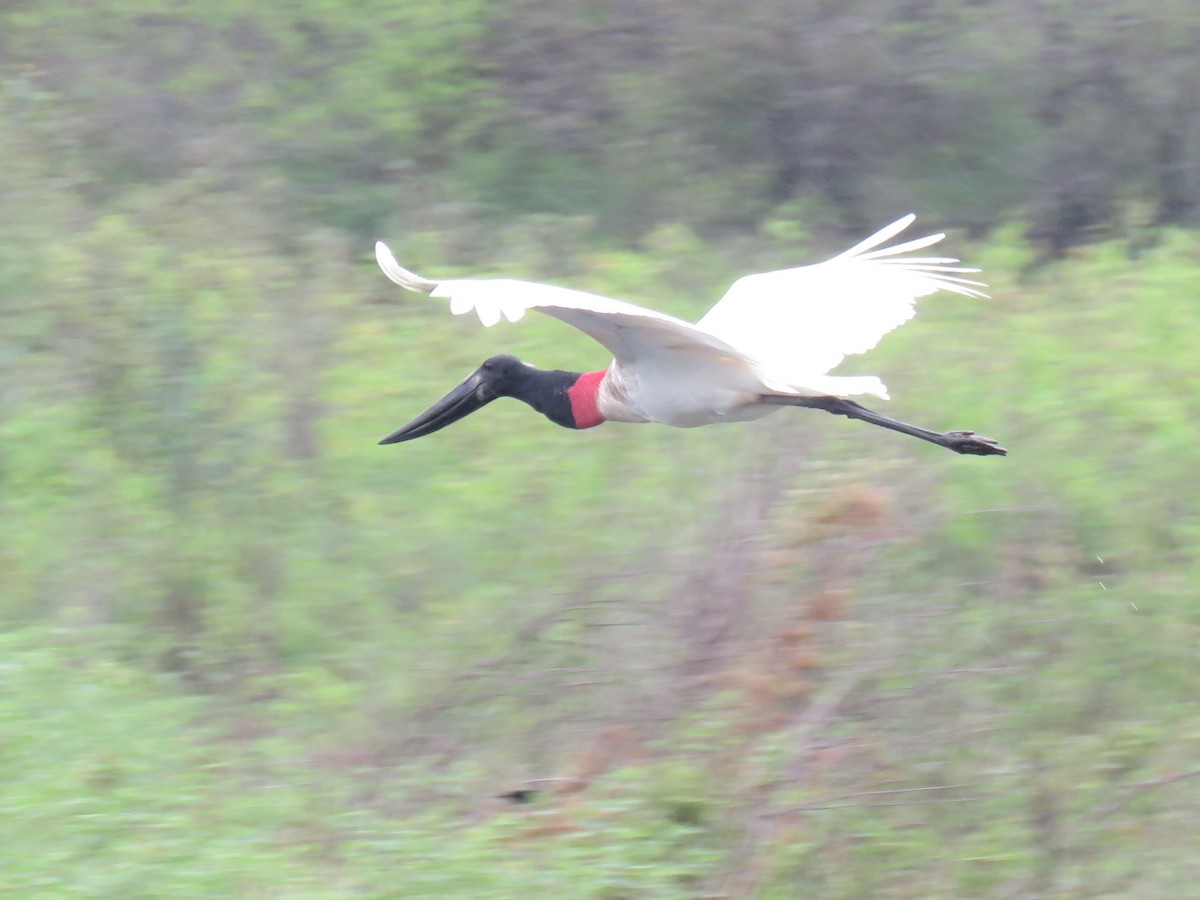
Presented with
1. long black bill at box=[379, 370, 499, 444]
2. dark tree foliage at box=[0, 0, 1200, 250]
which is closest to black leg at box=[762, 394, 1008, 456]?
long black bill at box=[379, 370, 499, 444]

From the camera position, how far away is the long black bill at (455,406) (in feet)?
16.9

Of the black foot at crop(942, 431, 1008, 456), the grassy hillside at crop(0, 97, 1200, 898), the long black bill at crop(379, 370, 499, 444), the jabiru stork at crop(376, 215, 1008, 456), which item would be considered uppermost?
the jabiru stork at crop(376, 215, 1008, 456)

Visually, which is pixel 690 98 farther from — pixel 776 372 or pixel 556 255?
pixel 776 372

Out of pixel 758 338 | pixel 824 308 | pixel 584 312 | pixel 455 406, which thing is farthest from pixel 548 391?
pixel 584 312

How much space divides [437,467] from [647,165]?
3.70 m

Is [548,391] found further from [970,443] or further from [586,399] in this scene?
[970,443]

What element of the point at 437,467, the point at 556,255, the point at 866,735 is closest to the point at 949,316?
the point at 556,255

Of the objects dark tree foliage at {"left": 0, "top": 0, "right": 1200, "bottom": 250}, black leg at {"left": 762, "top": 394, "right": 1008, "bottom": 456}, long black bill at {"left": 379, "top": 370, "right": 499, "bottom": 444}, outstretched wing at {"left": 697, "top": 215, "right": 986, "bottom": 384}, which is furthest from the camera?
dark tree foliage at {"left": 0, "top": 0, "right": 1200, "bottom": 250}

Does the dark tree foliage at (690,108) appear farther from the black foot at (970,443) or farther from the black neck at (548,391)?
the black foot at (970,443)

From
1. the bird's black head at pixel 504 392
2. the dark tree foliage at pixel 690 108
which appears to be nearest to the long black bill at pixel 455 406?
the bird's black head at pixel 504 392

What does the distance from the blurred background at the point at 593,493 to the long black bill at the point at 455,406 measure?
2.04 feet

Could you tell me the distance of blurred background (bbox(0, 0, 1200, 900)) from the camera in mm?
4668

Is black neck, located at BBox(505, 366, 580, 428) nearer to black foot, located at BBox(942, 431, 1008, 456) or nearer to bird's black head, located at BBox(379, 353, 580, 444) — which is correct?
bird's black head, located at BBox(379, 353, 580, 444)

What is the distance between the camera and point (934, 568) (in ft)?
17.7
